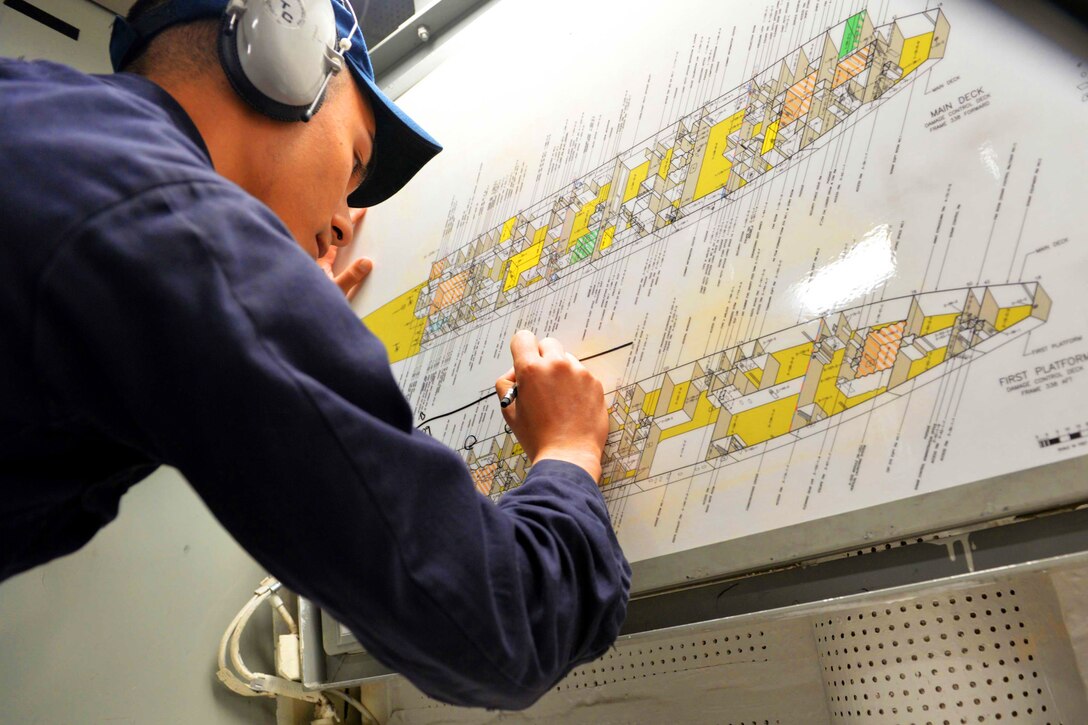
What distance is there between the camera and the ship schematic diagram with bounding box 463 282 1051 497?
28.2 inches

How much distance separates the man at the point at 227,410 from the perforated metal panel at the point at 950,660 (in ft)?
1.65

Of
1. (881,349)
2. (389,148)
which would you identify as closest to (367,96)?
(389,148)

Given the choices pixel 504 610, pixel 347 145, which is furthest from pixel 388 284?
pixel 504 610

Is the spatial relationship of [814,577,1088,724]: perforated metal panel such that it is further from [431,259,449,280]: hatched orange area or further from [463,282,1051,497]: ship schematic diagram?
[431,259,449,280]: hatched orange area

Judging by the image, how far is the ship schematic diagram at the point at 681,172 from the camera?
847mm

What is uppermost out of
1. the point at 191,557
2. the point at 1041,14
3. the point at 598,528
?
the point at 1041,14

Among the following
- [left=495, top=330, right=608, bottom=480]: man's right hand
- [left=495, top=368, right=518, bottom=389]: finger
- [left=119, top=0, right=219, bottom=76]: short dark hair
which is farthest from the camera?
[left=495, top=368, right=518, bottom=389]: finger

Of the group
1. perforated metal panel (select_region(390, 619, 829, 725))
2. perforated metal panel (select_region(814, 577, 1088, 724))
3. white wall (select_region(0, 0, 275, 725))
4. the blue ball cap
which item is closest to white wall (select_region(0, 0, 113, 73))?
white wall (select_region(0, 0, 275, 725))

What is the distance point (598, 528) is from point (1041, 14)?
628 millimetres

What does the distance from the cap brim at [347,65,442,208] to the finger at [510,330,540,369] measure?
282mm

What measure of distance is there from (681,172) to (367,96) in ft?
1.31

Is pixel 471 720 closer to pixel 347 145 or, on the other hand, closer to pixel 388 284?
pixel 388 284

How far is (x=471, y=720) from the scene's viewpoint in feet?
4.53

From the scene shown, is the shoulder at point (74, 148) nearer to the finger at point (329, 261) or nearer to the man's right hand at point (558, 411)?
the man's right hand at point (558, 411)
